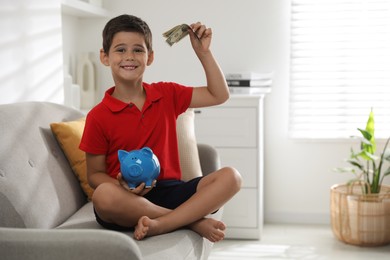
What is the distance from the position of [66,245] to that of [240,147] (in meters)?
2.25

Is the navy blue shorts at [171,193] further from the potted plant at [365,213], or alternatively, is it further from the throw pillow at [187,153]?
the potted plant at [365,213]

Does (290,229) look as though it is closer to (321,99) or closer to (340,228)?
(340,228)

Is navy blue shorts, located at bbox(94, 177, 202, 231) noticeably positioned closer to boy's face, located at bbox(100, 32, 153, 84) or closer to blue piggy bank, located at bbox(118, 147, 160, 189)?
blue piggy bank, located at bbox(118, 147, 160, 189)

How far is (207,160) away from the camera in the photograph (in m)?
2.56

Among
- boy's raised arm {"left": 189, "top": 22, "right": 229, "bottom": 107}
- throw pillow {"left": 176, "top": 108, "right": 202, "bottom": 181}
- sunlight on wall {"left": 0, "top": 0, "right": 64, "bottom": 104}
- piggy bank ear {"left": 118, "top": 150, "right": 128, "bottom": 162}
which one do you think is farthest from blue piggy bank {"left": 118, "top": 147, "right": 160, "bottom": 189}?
sunlight on wall {"left": 0, "top": 0, "right": 64, "bottom": 104}

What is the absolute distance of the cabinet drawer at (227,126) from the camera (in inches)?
140

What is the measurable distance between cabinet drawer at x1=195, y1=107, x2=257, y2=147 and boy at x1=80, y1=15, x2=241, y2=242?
132 cm

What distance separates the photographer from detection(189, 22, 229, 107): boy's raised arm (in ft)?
6.90

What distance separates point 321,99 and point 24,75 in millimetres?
2034

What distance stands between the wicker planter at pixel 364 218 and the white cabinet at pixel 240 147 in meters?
0.50

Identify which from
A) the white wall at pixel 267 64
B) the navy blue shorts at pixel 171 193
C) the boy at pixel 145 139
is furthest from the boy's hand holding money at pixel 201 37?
the white wall at pixel 267 64

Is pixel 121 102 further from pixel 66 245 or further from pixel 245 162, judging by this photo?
pixel 245 162

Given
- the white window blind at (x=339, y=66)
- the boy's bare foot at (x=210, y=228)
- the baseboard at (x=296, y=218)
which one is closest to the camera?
the boy's bare foot at (x=210, y=228)

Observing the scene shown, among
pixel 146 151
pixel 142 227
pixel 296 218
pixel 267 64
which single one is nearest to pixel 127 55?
pixel 146 151
